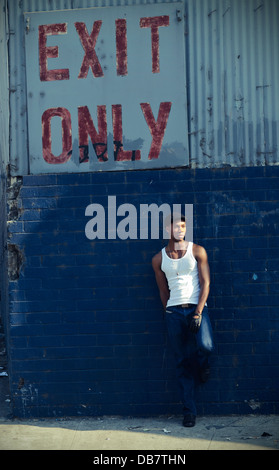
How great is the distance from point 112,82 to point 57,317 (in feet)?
8.05

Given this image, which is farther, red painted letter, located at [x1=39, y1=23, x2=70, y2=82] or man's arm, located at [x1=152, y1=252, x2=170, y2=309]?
red painted letter, located at [x1=39, y1=23, x2=70, y2=82]

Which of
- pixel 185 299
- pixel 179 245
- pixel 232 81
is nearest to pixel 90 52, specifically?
pixel 232 81

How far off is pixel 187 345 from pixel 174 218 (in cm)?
126

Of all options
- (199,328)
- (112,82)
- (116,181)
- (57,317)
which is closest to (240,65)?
(112,82)

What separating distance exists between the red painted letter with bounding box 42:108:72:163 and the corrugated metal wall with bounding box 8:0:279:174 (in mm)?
1247

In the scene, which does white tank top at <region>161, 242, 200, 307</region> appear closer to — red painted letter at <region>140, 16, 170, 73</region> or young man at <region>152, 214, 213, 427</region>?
young man at <region>152, 214, 213, 427</region>

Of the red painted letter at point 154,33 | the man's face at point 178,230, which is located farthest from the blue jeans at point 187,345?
the red painted letter at point 154,33

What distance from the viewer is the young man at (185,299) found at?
6312mm

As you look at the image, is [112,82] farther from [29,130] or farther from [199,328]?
[199,328]

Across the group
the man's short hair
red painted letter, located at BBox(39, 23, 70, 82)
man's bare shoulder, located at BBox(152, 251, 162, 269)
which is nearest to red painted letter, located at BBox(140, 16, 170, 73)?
red painted letter, located at BBox(39, 23, 70, 82)

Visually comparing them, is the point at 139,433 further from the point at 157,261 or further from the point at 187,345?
the point at 157,261

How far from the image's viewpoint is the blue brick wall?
21.9 feet

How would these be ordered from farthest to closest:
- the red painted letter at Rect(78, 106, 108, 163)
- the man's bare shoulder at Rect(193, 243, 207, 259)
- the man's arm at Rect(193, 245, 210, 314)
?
the red painted letter at Rect(78, 106, 108, 163) → the man's bare shoulder at Rect(193, 243, 207, 259) → the man's arm at Rect(193, 245, 210, 314)

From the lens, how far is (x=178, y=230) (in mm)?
6352
